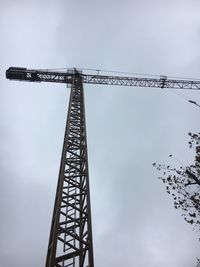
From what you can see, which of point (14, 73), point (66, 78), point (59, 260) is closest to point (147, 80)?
point (66, 78)

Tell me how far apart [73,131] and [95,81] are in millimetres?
17576

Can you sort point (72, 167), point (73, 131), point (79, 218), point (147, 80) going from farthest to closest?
1. point (147, 80)
2. point (73, 131)
3. point (72, 167)
4. point (79, 218)

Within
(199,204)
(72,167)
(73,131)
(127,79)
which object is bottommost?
(199,204)

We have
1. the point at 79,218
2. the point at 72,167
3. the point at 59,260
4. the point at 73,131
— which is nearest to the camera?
the point at 59,260

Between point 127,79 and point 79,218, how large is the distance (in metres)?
25.1

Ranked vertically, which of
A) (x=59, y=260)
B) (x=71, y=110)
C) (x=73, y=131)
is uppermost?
(x=71, y=110)

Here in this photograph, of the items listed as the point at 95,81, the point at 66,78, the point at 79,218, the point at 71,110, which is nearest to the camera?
the point at 79,218

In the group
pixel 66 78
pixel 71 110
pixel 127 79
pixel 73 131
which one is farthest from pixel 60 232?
pixel 127 79

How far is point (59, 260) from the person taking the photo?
943 centimetres

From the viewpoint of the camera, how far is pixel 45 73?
106ft

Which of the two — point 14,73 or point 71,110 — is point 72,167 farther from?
point 14,73

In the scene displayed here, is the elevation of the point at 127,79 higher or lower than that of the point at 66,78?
higher

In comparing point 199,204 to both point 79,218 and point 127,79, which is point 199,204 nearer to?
point 79,218

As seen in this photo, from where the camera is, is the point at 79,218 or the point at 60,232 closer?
the point at 60,232
